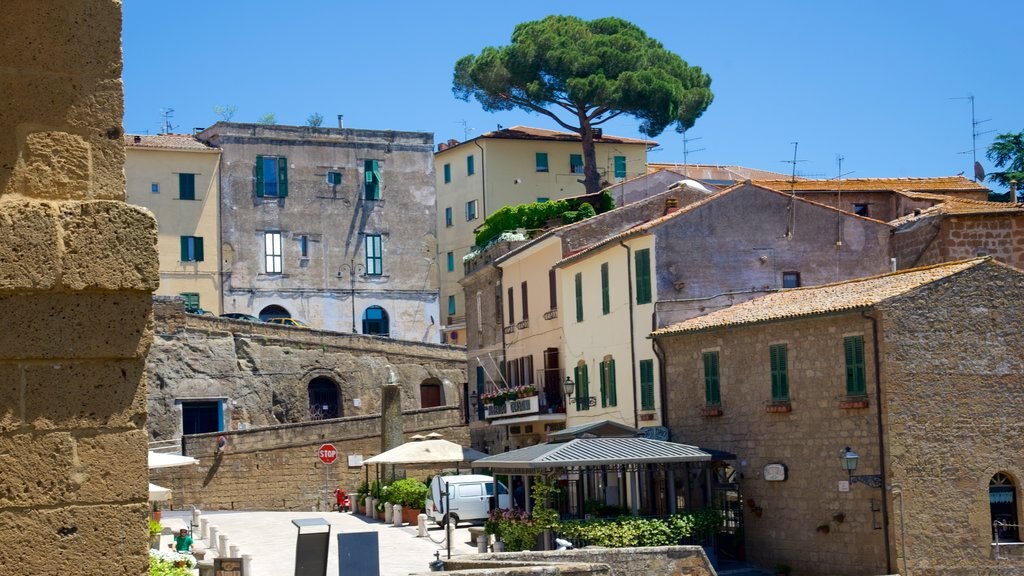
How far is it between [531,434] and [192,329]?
18381mm

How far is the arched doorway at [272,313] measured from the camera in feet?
201

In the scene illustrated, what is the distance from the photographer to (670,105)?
198ft

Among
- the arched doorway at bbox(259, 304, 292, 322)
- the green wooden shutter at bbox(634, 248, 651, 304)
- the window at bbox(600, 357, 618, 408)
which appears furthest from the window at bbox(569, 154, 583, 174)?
the green wooden shutter at bbox(634, 248, 651, 304)

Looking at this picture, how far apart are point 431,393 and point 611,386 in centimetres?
2341

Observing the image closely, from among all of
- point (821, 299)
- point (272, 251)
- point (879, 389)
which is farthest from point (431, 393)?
point (879, 389)

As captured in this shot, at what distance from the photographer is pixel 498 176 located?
65.4m

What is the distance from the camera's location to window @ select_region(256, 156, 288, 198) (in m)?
60.9

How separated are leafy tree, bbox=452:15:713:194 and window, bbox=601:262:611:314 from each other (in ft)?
79.9

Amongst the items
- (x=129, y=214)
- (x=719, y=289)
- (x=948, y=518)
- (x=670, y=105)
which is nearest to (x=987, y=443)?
(x=948, y=518)

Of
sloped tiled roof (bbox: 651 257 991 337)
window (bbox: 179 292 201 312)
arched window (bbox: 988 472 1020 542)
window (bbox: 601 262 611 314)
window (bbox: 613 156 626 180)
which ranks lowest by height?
arched window (bbox: 988 472 1020 542)

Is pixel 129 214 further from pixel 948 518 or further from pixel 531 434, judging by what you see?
pixel 531 434

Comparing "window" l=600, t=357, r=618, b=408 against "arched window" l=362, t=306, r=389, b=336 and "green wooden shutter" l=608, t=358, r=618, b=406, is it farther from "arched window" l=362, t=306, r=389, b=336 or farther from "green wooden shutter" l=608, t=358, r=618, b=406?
"arched window" l=362, t=306, r=389, b=336

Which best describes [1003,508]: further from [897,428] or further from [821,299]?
[821,299]

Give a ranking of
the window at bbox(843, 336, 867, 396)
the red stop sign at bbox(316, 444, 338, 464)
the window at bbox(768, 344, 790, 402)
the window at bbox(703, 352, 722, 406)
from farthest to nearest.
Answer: the red stop sign at bbox(316, 444, 338, 464)
the window at bbox(703, 352, 722, 406)
the window at bbox(768, 344, 790, 402)
the window at bbox(843, 336, 867, 396)
